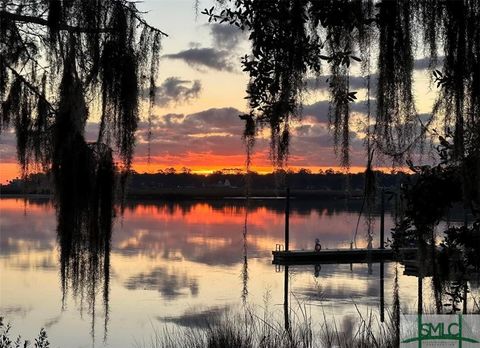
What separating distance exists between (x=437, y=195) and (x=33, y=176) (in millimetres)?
2945

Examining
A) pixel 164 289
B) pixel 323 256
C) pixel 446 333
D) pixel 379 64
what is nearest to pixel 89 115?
pixel 379 64

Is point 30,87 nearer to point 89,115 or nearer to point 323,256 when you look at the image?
point 89,115

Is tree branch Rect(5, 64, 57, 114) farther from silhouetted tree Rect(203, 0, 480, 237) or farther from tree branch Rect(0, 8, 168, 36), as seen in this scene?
silhouetted tree Rect(203, 0, 480, 237)

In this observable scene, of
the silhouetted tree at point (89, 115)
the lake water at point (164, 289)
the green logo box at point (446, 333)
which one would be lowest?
the lake water at point (164, 289)

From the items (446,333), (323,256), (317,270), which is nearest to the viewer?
(446,333)

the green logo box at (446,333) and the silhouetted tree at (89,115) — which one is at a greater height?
the silhouetted tree at (89,115)

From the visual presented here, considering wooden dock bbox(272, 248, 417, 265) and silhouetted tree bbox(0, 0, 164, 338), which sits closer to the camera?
silhouetted tree bbox(0, 0, 164, 338)

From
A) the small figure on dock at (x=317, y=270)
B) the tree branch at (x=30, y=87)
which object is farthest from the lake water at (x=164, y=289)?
the tree branch at (x=30, y=87)

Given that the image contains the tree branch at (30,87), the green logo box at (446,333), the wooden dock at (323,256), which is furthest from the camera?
the wooden dock at (323,256)

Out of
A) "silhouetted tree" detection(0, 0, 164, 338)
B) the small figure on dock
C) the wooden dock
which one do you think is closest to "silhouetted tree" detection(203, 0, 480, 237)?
"silhouetted tree" detection(0, 0, 164, 338)

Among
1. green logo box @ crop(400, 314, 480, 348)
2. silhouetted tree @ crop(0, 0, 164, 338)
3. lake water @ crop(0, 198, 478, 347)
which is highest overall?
silhouetted tree @ crop(0, 0, 164, 338)

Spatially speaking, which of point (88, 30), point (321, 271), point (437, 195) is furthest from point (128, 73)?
point (321, 271)

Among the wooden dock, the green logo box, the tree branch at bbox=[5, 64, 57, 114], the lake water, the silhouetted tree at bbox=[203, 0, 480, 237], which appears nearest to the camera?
the silhouetted tree at bbox=[203, 0, 480, 237]

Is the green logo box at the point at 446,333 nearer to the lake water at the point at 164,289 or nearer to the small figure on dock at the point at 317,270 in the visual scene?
the lake water at the point at 164,289
